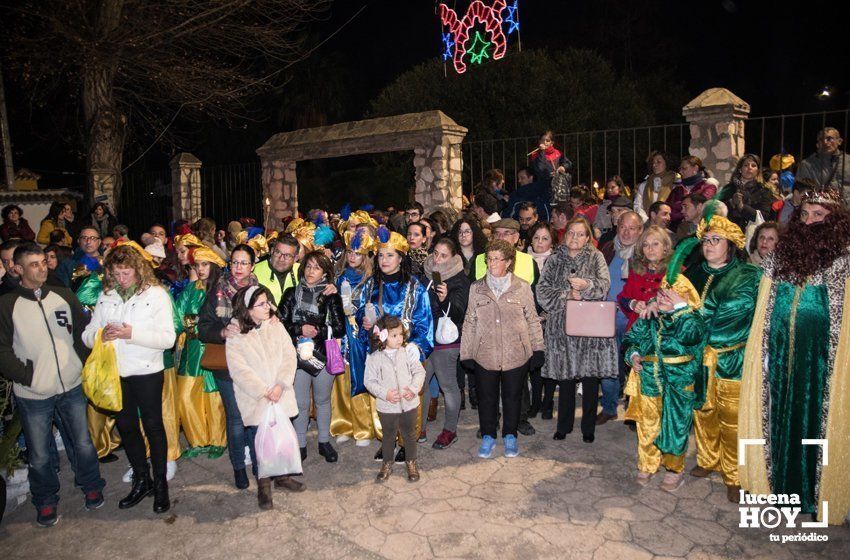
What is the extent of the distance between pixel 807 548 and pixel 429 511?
2422 mm

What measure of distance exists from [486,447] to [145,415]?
2.75 metres

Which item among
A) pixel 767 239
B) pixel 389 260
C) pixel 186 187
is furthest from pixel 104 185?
pixel 767 239

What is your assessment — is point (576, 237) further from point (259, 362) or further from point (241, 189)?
point (241, 189)

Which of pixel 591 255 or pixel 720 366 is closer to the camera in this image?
pixel 720 366

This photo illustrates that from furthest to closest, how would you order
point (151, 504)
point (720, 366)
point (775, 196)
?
point (775, 196) → point (151, 504) → point (720, 366)

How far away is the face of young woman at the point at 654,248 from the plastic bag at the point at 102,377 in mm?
4098

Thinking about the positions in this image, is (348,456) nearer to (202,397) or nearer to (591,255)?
(202,397)

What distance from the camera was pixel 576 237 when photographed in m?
5.78

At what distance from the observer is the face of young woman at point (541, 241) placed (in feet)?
21.4

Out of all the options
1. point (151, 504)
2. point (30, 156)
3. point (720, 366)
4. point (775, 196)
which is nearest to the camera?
point (720, 366)

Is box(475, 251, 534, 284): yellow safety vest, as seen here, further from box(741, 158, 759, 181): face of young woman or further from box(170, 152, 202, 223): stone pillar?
box(170, 152, 202, 223): stone pillar

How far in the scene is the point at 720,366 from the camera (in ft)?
15.1

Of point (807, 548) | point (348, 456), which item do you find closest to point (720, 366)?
point (807, 548)

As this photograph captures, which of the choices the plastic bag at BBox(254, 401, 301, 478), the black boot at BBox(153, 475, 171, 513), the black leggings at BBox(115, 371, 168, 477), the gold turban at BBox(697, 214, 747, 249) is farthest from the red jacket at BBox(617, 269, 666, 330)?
the black boot at BBox(153, 475, 171, 513)
